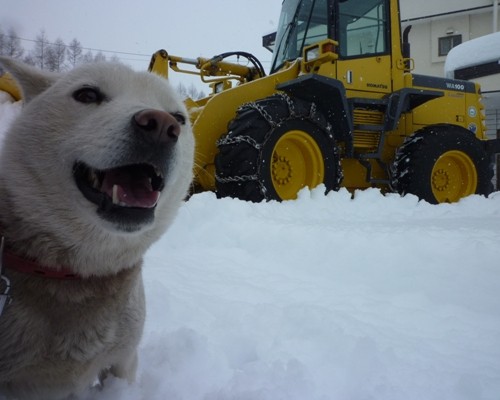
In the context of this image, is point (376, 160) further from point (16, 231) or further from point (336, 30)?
point (16, 231)

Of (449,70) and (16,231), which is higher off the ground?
(449,70)

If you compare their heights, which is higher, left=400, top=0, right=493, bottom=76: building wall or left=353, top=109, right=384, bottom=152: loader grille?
left=400, top=0, right=493, bottom=76: building wall

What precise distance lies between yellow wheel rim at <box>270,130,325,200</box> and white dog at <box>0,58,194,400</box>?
3.68 metres

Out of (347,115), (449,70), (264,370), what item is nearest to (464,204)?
(347,115)

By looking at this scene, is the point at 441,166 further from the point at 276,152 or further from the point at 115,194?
the point at 115,194

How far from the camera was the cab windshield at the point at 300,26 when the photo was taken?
19.7ft

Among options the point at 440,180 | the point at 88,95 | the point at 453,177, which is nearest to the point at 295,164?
the point at 440,180

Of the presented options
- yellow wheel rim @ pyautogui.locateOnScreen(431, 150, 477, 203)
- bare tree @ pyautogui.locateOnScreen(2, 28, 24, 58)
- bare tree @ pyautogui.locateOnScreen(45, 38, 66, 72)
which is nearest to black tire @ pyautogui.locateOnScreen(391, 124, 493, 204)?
yellow wheel rim @ pyautogui.locateOnScreen(431, 150, 477, 203)

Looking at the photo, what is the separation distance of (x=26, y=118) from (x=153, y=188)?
518 mm

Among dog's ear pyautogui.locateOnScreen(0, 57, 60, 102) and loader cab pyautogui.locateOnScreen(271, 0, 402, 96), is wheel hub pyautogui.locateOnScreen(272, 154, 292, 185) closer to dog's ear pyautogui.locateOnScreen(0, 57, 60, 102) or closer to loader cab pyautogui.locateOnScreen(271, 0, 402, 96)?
loader cab pyautogui.locateOnScreen(271, 0, 402, 96)

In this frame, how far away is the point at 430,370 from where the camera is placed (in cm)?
166

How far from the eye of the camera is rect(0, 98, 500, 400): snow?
1.56 m

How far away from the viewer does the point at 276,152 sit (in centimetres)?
509

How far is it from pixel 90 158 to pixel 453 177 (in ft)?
23.0
